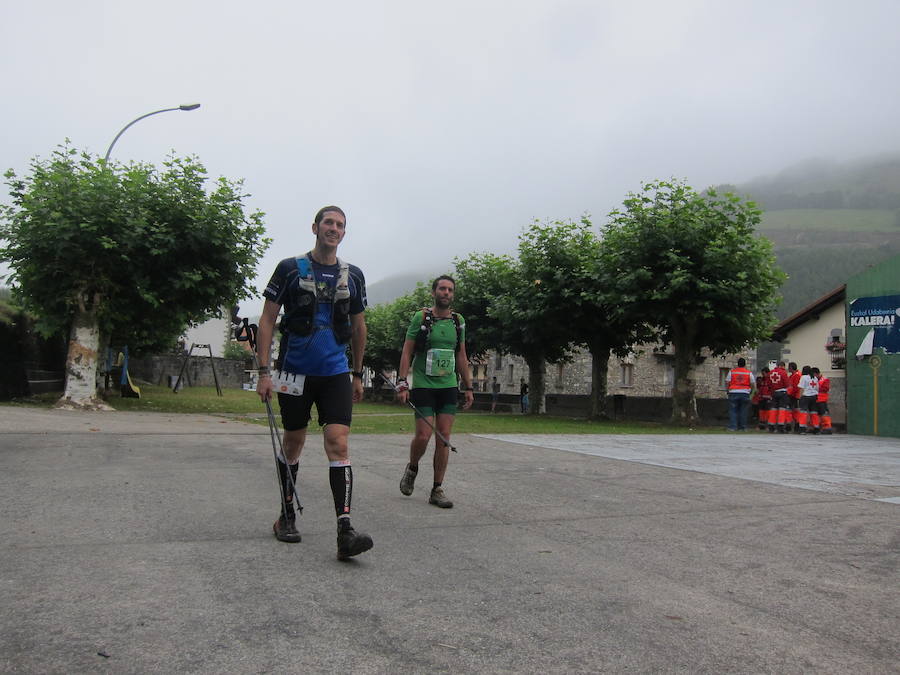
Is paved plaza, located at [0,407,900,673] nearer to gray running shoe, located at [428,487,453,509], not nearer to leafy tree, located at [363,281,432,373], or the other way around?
gray running shoe, located at [428,487,453,509]

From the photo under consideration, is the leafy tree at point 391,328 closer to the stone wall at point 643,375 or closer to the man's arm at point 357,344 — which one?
the stone wall at point 643,375

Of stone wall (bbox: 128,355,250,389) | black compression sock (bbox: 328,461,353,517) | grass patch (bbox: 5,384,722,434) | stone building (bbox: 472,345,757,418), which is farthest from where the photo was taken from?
stone building (bbox: 472,345,757,418)

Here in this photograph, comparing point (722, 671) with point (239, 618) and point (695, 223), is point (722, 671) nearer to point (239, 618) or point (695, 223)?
point (239, 618)

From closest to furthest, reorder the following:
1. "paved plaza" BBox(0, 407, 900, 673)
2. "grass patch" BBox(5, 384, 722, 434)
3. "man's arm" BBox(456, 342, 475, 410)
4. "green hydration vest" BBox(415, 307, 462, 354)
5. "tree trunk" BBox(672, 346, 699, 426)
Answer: "paved plaza" BBox(0, 407, 900, 673), "green hydration vest" BBox(415, 307, 462, 354), "man's arm" BBox(456, 342, 475, 410), "grass patch" BBox(5, 384, 722, 434), "tree trunk" BBox(672, 346, 699, 426)

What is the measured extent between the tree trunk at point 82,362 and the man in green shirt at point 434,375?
1376cm

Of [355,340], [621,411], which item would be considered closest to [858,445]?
[355,340]

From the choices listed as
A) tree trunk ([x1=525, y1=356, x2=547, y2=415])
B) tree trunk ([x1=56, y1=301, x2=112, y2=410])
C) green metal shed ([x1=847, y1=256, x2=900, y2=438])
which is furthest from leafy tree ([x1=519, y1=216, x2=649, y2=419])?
tree trunk ([x1=56, y1=301, x2=112, y2=410])

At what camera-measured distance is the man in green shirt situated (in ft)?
19.7

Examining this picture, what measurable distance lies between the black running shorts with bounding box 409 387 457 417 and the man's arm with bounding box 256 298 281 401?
1.80 metres

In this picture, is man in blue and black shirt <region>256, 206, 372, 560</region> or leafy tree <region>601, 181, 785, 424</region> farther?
leafy tree <region>601, 181, 785, 424</region>

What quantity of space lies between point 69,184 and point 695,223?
55.7 feet

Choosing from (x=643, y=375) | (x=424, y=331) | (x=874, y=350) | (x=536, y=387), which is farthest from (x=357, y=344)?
(x=643, y=375)

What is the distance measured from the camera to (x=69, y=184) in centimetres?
1689

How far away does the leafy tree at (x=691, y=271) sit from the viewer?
2186 centimetres
